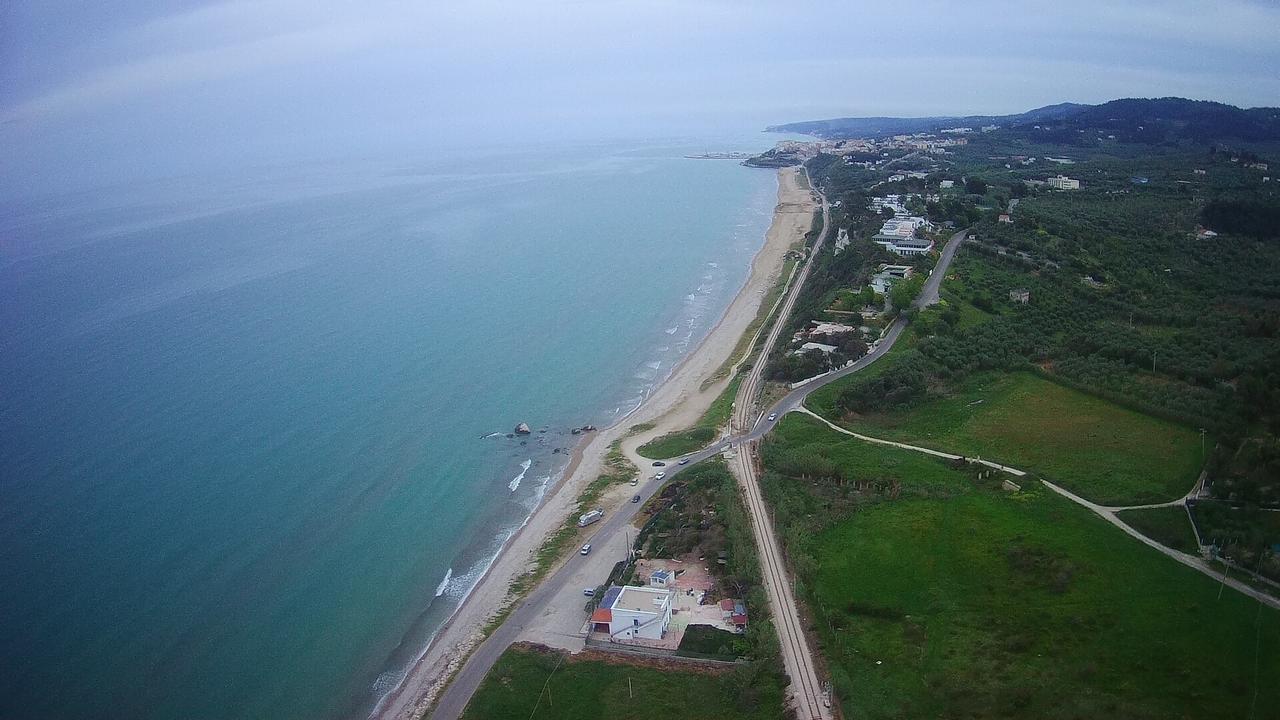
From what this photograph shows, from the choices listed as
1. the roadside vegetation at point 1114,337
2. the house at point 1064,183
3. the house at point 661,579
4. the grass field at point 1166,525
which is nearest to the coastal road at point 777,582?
the house at point 661,579

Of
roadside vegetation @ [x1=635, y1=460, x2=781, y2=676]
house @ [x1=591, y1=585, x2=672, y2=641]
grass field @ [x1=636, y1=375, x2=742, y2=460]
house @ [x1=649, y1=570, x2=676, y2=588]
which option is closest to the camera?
roadside vegetation @ [x1=635, y1=460, x2=781, y2=676]

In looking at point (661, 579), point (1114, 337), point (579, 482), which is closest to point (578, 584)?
point (661, 579)

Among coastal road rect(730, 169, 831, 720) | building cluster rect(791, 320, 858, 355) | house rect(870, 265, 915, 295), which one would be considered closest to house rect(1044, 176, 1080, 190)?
house rect(870, 265, 915, 295)

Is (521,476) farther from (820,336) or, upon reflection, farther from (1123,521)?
(1123,521)

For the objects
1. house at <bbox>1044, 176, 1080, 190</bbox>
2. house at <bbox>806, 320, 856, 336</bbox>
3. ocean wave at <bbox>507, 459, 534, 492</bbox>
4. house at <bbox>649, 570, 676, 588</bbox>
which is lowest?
ocean wave at <bbox>507, 459, 534, 492</bbox>

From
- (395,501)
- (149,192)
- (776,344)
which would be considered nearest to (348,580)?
(395,501)

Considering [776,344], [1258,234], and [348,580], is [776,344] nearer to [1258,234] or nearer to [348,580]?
[348,580]

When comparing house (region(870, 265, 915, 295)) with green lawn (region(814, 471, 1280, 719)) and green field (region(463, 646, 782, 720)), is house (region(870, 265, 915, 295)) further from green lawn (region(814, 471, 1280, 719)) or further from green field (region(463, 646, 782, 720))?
green field (region(463, 646, 782, 720))
